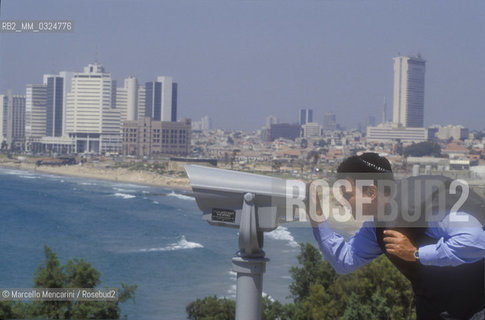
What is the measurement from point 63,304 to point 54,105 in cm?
2422

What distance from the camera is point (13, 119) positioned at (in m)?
25.1

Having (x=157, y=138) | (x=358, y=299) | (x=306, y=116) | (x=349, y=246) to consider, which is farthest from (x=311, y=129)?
(x=349, y=246)

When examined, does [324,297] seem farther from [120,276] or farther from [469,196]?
[120,276]

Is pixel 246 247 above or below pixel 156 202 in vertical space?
above

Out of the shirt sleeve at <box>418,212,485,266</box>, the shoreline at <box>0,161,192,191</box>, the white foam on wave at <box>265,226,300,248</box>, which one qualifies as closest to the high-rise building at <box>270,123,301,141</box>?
the shoreline at <box>0,161,192,191</box>

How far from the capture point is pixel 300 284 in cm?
753

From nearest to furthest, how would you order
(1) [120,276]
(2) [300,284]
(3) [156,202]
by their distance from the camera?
(2) [300,284]
(1) [120,276]
(3) [156,202]

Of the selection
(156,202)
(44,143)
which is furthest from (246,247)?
(44,143)

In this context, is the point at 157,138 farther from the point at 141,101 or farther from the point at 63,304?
the point at 63,304

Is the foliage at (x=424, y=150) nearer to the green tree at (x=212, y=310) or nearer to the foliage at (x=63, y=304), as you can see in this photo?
the green tree at (x=212, y=310)

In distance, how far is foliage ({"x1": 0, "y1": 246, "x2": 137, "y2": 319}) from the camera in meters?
3.92

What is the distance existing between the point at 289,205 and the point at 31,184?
24.3 m

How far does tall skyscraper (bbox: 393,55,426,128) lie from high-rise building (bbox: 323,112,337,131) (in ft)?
12.6

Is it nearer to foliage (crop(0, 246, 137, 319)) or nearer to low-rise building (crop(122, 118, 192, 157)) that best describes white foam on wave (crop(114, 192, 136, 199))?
low-rise building (crop(122, 118, 192, 157))
